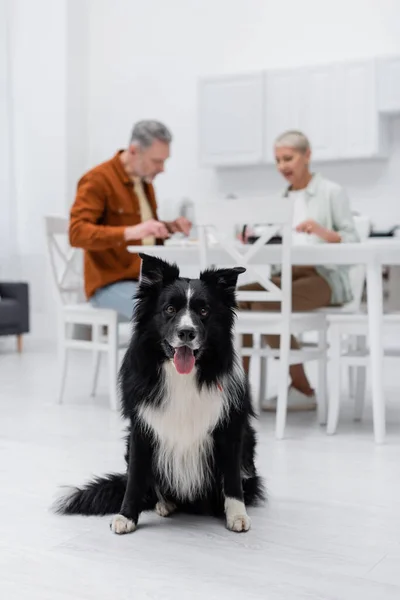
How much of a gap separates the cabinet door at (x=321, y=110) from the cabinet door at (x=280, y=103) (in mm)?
48

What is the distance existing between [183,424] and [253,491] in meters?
0.37

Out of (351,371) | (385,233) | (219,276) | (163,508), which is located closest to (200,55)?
(385,233)

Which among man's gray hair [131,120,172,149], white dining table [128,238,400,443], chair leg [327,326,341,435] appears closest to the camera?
white dining table [128,238,400,443]

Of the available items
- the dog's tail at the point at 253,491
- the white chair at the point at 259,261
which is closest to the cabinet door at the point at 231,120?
the white chair at the point at 259,261

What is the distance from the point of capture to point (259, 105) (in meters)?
6.70

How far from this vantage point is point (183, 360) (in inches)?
73.7

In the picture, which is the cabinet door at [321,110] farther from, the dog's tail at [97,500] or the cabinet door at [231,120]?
the dog's tail at [97,500]

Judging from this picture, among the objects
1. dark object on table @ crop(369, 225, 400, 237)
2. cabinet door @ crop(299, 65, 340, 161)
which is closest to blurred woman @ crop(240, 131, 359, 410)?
dark object on table @ crop(369, 225, 400, 237)

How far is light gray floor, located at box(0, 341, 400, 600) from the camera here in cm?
160

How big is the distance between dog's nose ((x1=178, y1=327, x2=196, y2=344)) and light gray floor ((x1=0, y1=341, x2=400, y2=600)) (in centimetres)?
47

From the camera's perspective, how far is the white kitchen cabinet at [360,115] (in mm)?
6254

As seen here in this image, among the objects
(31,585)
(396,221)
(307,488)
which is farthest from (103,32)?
(31,585)

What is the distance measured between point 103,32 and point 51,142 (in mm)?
1260

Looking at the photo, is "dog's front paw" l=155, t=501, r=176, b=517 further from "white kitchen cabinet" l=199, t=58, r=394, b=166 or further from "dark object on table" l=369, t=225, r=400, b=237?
"white kitchen cabinet" l=199, t=58, r=394, b=166
